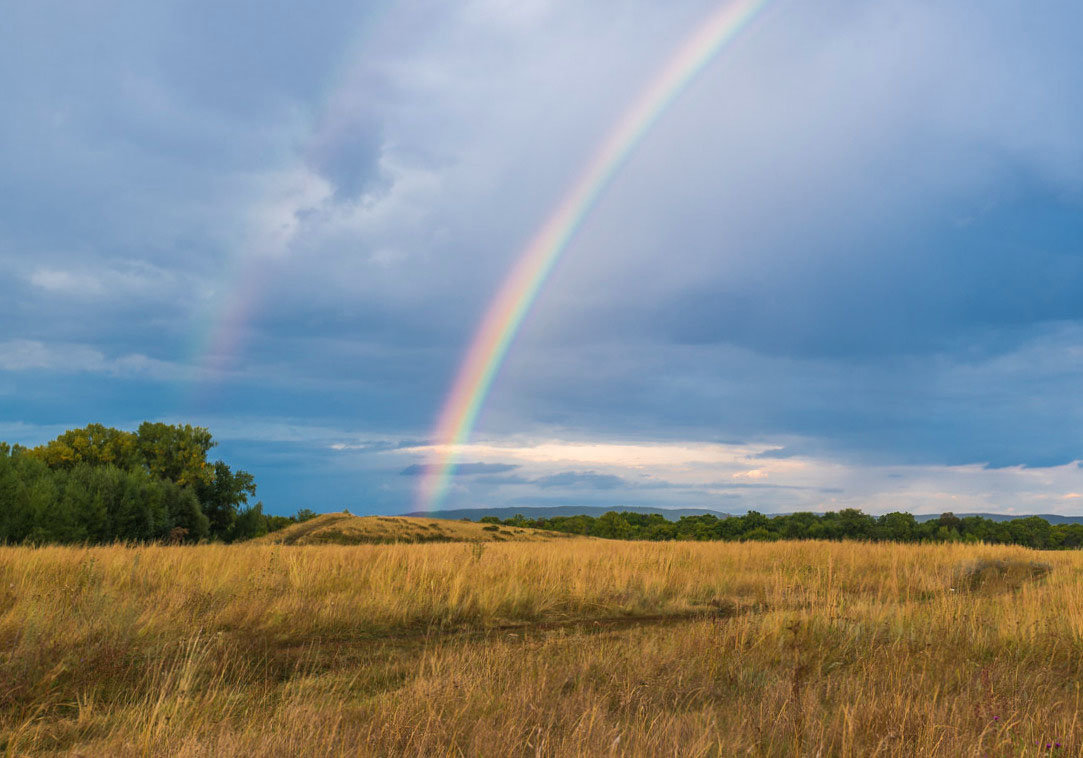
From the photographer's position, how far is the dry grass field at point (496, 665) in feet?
15.2

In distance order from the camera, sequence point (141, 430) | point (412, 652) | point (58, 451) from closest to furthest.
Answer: point (412, 652) → point (58, 451) → point (141, 430)

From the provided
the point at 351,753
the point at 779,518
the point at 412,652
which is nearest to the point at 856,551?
the point at 412,652

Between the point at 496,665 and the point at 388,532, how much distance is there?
132 feet

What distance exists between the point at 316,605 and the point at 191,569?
418 centimetres

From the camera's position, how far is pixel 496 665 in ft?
21.1

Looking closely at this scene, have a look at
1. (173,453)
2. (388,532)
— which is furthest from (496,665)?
(173,453)

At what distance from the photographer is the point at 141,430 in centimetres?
5431

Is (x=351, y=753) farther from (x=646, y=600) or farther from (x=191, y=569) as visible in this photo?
(x=191, y=569)

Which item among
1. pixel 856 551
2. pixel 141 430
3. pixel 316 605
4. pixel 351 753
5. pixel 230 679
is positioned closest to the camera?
pixel 351 753

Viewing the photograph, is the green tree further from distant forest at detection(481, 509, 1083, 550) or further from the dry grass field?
the dry grass field

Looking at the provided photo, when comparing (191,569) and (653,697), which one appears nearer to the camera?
(653,697)

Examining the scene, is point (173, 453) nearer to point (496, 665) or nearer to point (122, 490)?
point (122, 490)

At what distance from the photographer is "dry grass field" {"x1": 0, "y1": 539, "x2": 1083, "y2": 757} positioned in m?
4.62

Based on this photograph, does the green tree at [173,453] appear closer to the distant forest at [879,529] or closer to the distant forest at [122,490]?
the distant forest at [122,490]
